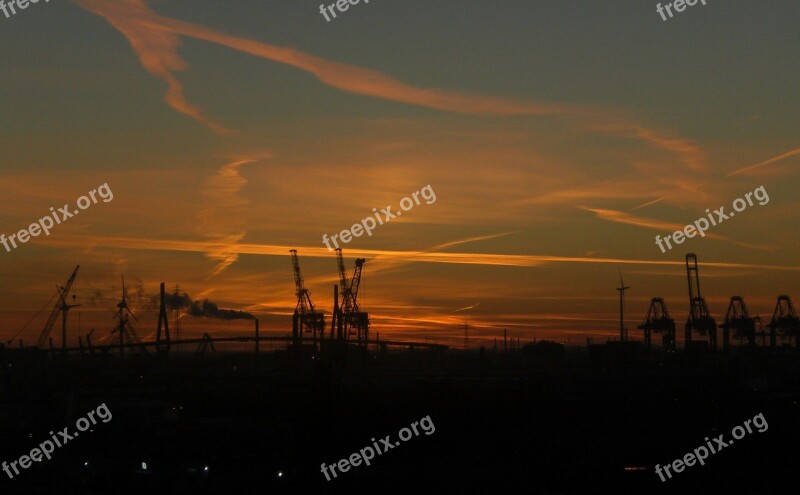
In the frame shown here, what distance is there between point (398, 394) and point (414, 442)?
59.1 m

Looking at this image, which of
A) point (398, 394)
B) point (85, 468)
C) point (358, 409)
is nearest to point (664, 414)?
point (358, 409)

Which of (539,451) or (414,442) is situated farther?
(414,442)

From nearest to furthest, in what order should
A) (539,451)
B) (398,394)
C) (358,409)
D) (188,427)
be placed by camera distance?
(539,451) < (188,427) < (358,409) < (398,394)

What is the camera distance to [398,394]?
429 feet

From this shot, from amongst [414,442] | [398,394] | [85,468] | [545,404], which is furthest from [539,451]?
[398,394]

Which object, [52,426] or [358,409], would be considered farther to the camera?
[358,409]

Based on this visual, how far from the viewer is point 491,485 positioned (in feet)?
171

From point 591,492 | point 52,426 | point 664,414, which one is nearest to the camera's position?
point 591,492

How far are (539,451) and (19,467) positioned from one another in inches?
1298

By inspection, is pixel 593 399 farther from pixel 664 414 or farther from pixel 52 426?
pixel 52 426

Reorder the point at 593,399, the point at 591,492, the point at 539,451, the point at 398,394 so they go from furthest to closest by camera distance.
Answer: the point at 398,394, the point at 593,399, the point at 539,451, the point at 591,492

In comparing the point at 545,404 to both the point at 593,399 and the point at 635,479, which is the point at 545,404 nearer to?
the point at 593,399

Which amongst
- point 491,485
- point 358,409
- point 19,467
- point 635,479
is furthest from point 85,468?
point 358,409

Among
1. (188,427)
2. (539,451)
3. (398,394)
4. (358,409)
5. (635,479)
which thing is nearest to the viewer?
(635,479)
